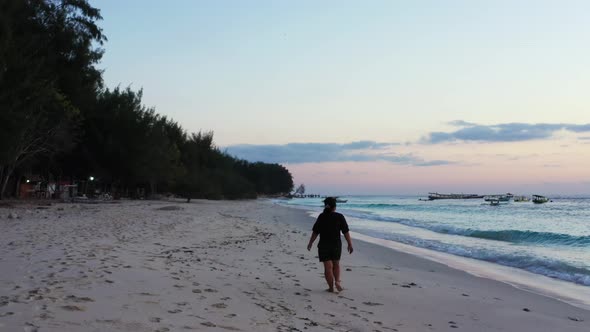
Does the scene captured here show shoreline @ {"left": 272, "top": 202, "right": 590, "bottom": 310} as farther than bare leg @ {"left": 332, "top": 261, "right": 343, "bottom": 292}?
Yes

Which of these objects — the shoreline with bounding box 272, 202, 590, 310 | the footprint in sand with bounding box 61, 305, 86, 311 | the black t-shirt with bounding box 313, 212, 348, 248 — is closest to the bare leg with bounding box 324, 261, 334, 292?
the black t-shirt with bounding box 313, 212, 348, 248

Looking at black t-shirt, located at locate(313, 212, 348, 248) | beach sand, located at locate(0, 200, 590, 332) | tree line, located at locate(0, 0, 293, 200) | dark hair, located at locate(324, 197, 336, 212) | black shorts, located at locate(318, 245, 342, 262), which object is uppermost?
tree line, located at locate(0, 0, 293, 200)

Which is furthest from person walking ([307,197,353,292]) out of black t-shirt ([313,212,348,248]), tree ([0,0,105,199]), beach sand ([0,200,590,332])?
tree ([0,0,105,199])

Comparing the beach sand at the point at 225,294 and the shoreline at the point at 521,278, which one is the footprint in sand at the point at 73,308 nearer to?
the beach sand at the point at 225,294

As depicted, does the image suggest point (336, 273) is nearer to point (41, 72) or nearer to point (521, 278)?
point (521, 278)

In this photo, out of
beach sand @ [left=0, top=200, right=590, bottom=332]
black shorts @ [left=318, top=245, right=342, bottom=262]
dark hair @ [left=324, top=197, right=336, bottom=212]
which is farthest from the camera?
dark hair @ [left=324, top=197, right=336, bottom=212]

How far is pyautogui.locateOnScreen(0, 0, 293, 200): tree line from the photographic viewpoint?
Result: 24.5 metres

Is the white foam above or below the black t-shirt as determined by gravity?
below

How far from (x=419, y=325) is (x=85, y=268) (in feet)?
16.9

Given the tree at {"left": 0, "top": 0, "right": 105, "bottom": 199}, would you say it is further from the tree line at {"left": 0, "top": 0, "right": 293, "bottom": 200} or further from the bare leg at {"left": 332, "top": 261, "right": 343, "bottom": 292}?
the bare leg at {"left": 332, "top": 261, "right": 343, "bottom": 292}

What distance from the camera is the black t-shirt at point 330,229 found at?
27.2 ft

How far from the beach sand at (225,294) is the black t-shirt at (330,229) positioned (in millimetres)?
844

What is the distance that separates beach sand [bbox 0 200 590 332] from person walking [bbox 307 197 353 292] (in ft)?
1.09

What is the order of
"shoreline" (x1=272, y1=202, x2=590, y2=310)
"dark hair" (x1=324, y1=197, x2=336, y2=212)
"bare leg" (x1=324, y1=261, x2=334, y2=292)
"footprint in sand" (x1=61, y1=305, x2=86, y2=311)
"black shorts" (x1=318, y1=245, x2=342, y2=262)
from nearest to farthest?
1. "footprint in sand" (x1=61, y1=305, x2=86, y2=311)
2. "bare leg" (x1=324, y1=261, x2=334, y2=292)
3. "black shorts" (x1=318, y1=245, x2=342, y2=262)
4. "dark hair" (x1=324, y1=197, x2=336, y2=212)
5. "shoreline" (x1=272, y1=202, x2=590, y2=310)
